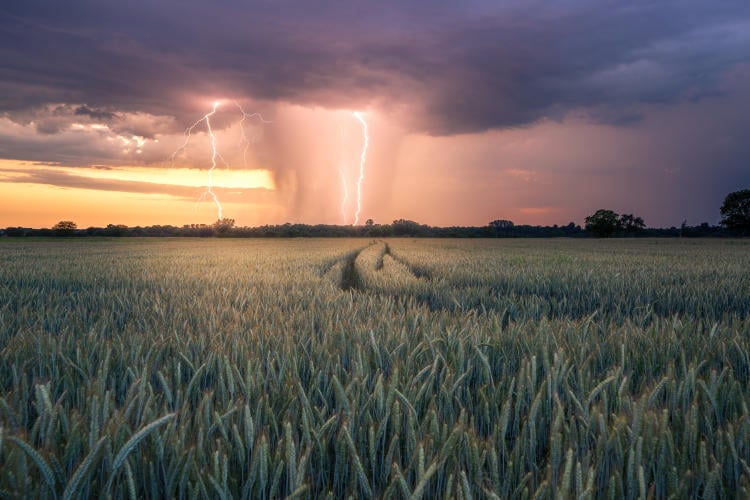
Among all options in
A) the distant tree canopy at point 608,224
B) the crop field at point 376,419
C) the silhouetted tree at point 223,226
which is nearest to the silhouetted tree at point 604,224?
the distant tree canopy at point 608,224

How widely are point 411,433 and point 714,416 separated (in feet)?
4.61

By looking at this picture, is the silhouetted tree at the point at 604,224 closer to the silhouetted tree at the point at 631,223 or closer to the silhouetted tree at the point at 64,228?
the silhouetted tree at the point at 631,223

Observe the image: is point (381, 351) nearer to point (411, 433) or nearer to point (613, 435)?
point (411, 433)

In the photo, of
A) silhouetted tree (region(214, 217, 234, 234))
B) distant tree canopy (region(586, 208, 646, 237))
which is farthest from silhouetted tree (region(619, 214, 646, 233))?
silhouetted tree (region(214, 217, 234, 234))

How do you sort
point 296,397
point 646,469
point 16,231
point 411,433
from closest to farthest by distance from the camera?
point 646,469 < point 411,433 < point 296,397 < point 16,231

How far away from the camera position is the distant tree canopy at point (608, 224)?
101 metres

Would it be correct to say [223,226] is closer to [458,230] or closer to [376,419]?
[458,230]

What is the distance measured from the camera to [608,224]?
331 feet

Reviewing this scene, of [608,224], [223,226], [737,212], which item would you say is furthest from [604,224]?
[223,226]

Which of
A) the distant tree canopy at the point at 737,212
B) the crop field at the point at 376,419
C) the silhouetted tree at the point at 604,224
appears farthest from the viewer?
the silhouetted tree at the point at 604,224

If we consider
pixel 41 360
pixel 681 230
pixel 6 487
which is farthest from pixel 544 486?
pixel 681 230

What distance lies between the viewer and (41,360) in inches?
104

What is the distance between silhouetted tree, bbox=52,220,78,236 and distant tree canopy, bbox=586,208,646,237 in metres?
109

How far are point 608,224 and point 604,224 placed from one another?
97cm
